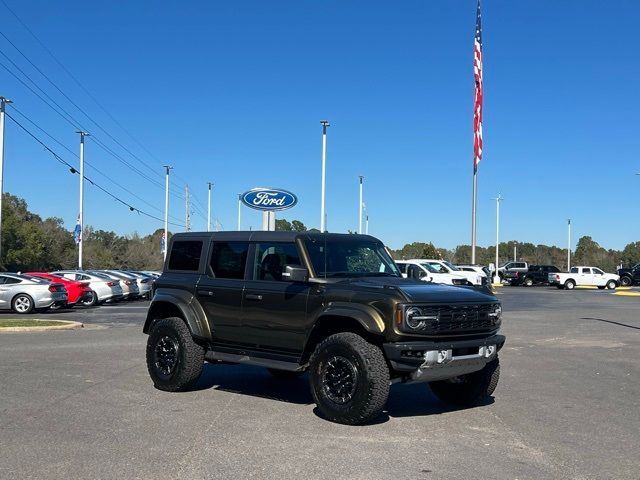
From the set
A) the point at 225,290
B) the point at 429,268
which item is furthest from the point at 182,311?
the point at 429,268

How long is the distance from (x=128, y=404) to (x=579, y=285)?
157 feet

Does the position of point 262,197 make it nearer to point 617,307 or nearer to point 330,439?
point 617,307

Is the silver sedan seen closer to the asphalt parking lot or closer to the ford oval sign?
the ford oval sign

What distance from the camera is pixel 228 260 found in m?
8.93

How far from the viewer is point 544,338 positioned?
15875 millimetres

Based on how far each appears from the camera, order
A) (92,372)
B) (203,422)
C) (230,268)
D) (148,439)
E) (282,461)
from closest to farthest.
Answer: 1. (282,461)
2. (148,439)
3. (203,422)
4. (230,268)
5. (92,372)

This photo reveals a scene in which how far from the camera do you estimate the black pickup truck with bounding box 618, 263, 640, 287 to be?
181 feet

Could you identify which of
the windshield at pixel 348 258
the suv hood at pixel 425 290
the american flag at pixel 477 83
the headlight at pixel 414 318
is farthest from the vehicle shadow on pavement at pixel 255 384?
the american flag at pixel 477 83

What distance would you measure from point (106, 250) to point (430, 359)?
91.4 meters

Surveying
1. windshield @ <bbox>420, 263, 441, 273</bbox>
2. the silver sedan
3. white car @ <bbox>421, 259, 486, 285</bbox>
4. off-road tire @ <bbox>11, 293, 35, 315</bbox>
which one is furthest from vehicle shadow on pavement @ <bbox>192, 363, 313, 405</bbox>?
white car @ <bbox>421, 259, 486, 285</bbox>

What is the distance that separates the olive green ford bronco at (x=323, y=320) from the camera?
6.98 m

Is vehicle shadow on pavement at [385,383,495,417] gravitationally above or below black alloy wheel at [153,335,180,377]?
below

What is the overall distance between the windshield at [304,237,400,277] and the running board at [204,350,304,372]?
1116mm

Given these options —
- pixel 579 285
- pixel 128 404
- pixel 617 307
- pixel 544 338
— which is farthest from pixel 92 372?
pixel 579 285
